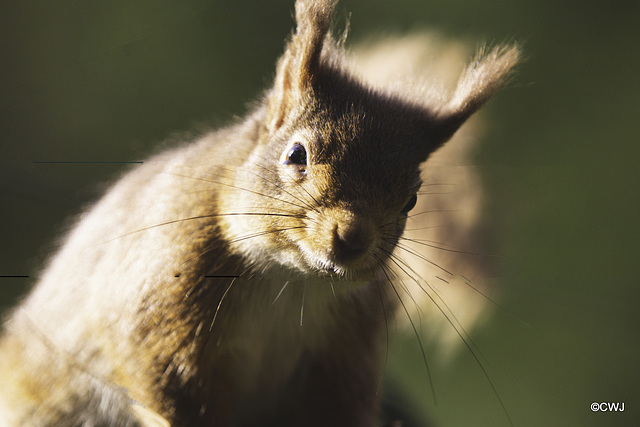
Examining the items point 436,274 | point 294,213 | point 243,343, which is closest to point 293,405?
point 243,343

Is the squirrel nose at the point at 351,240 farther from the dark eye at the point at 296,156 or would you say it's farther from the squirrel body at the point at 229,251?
the dark eye at the point at 296,156

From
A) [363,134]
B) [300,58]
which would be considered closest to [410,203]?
[363,134]

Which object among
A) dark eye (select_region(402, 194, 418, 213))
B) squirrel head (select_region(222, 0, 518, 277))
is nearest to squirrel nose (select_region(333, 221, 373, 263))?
squirrel head (select_region(222, 0, 518, 277))

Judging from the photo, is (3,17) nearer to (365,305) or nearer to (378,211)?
(378,211)

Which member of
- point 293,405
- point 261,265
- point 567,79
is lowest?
point 293,405

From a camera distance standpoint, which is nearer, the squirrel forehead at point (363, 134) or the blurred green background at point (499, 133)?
the blurred green background at point (499, 133)

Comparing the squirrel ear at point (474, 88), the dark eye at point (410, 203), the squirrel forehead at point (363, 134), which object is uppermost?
the squirrel ear at point (474, 88)

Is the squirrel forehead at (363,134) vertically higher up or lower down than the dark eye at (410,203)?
higher up

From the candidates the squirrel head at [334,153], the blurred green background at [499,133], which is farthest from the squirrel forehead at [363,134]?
the blurred green background at [499,133]
